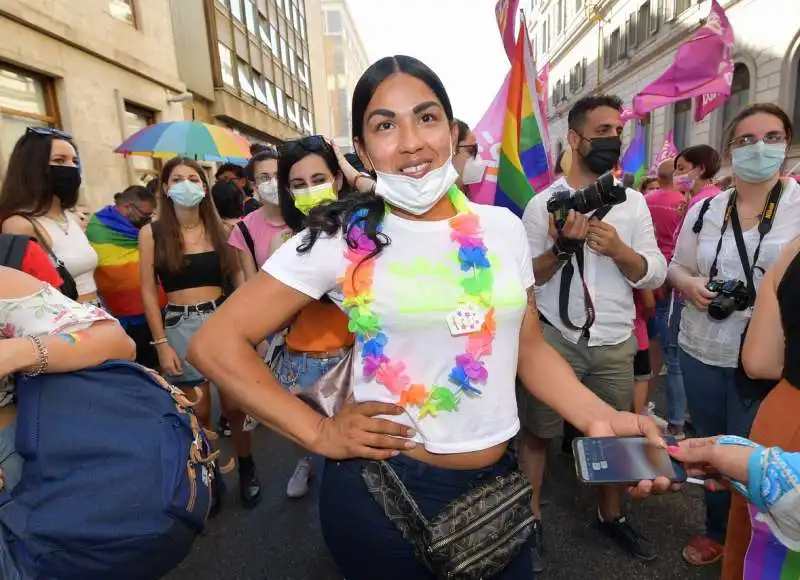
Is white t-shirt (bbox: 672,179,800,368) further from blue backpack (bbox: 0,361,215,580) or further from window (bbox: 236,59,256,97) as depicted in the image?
window (bbox: 236,59,256,97)

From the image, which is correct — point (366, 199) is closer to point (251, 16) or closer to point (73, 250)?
point (73, 250)

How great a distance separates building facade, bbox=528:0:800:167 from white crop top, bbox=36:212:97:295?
8.52m

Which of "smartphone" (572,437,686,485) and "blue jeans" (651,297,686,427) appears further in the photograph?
"blue jeans" (651,297,686,427)

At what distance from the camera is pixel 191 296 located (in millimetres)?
3115

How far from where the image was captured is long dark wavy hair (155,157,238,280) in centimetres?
305

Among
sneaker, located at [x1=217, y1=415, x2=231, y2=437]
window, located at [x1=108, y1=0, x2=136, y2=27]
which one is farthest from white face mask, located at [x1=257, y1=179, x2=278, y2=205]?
window, located at [x1=108, y1=0, x2=136, y2=27]

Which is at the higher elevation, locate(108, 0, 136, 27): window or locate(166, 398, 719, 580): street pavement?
locate(108, 0, 136, 27): window

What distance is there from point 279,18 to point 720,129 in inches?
896

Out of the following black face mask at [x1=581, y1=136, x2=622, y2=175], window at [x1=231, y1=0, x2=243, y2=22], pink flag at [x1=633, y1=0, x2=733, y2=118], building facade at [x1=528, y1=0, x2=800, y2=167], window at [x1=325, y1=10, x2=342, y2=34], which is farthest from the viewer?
window at [x1=325, y1=10, x2=342, y2=34]

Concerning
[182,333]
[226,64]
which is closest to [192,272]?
[182,333]

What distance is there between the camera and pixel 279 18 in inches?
1062

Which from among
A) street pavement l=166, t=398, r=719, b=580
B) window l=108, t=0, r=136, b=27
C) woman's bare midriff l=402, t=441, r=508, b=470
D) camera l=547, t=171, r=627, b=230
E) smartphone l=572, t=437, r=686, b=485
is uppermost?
window l=108, t=0, r=136, b=27

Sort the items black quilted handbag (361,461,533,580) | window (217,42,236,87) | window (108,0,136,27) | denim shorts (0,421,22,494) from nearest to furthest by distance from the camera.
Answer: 1. black quilted handbag (361,461,533,580)
2. denim shorts (0,421,22,494)
3. window (108,0,136,27)
4. window (217,42,236,87)

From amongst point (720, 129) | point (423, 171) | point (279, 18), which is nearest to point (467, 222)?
point (423, 171)
